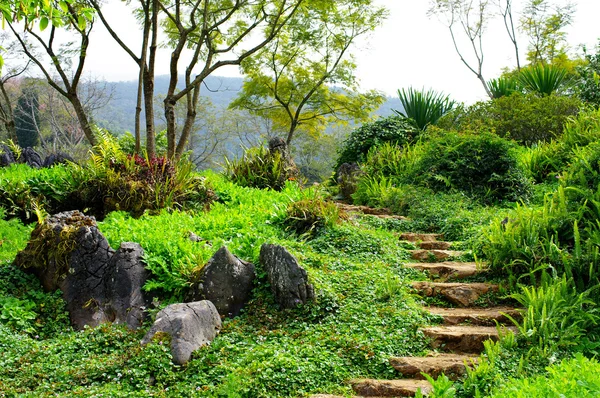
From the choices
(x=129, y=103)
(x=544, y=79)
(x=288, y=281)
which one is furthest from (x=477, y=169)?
(x=129, y=103)

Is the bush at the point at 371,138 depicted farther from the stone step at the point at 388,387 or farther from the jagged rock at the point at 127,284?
the stone step at the point at 388,387

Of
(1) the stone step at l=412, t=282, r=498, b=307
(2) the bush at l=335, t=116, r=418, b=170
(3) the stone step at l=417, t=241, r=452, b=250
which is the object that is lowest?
(1) the stone step at l=412, t=282, r=498, b=307

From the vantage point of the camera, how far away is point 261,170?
1156 centimetres

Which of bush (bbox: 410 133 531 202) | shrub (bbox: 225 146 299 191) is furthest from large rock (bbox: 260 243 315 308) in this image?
shrub (bbox: 225 146 299 191)

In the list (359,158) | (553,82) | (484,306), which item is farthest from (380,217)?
(553,82)

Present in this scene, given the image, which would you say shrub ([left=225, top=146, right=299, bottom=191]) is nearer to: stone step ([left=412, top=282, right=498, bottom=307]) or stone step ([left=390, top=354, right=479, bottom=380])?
stone step ([left=412, top=282, right=498, bottom=307])

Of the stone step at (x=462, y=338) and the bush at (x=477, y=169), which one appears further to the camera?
the bush at (x=477, y=169)

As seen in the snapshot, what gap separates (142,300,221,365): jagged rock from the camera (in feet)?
16.2

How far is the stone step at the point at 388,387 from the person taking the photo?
4.41m

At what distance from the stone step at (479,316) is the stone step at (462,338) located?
9.0 inches

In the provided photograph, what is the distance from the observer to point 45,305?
20.4 ft

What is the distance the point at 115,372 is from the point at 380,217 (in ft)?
17.4

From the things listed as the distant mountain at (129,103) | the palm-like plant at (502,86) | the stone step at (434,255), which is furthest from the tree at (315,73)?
the distant mountain at (129,103)

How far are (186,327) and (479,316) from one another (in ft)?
9.57
